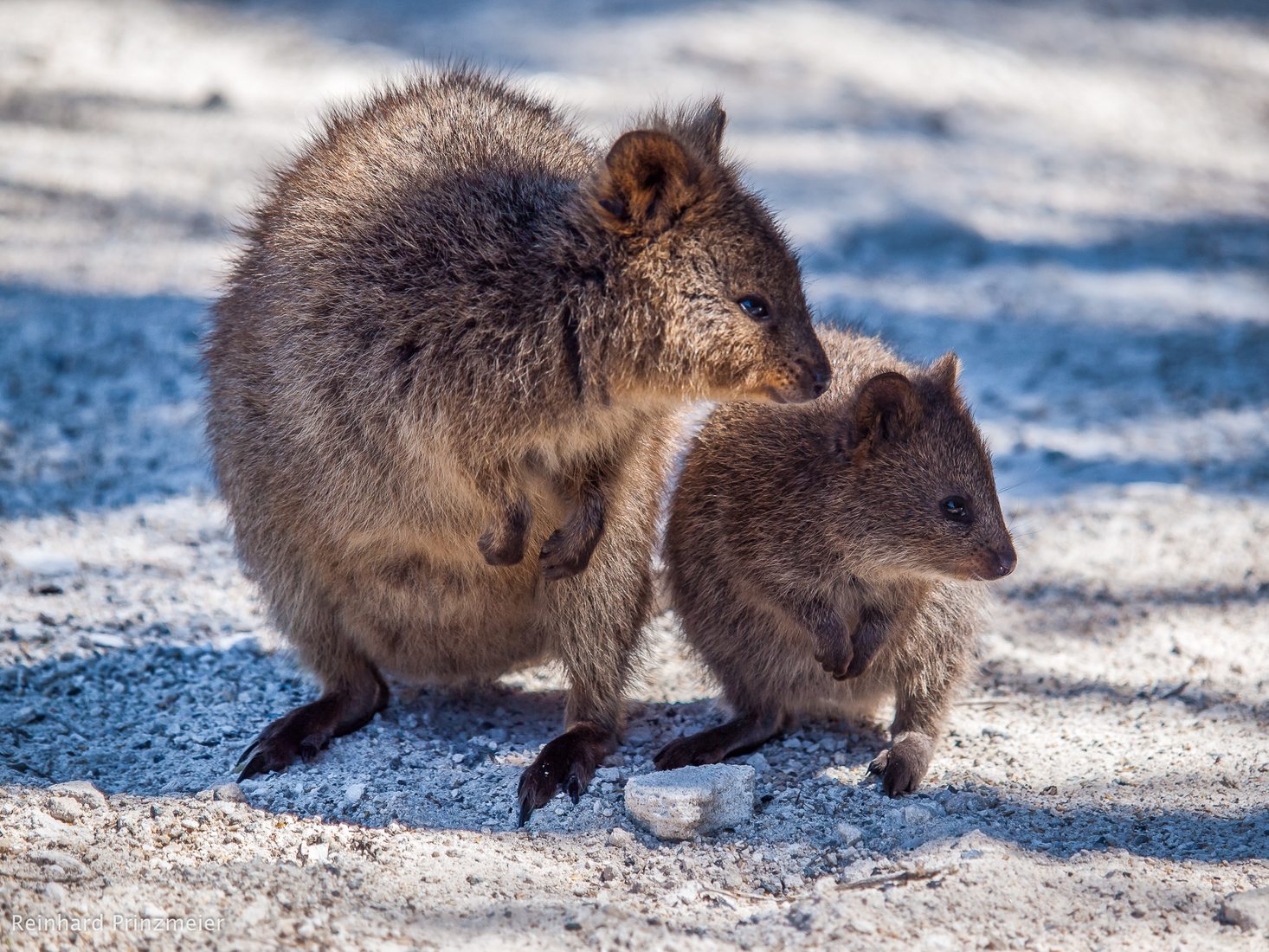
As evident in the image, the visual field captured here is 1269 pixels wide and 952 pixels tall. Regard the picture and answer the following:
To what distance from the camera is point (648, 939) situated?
3.12 m

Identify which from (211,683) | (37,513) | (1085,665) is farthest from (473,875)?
(37,513)

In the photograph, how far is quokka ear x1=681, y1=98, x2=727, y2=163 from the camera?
13.2 feet

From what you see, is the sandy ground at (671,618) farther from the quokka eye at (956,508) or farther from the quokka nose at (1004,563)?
the quokka eye at (956,508)

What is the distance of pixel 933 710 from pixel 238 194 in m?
5.79

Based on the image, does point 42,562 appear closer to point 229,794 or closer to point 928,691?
point 229,794

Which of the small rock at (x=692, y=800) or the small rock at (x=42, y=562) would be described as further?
the small rock at (x=42, y=562)

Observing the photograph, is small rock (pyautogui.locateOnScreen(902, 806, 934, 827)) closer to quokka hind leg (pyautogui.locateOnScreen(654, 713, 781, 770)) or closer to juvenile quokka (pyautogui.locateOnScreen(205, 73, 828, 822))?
quokka hind leg (pyautogui.locateOnScreen(654, 713, 781, 770))

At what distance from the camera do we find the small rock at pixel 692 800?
12.1 ft

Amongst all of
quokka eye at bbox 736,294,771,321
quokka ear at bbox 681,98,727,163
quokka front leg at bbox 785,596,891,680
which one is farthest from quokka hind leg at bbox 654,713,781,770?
quokka ear at bbox 681,98,727,163

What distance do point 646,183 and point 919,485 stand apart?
129 cm

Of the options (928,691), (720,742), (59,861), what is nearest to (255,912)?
(59,861)

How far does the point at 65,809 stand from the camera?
3615 millimetres

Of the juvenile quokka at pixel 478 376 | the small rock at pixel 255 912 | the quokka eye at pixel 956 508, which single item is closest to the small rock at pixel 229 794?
the juvenile quokka at pixel 478 376

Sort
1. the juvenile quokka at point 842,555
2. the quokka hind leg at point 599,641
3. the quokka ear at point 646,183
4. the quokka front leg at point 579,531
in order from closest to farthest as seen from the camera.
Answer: the quokka ear at point 646,183 < the quokka front leg at point 579,531 < the juvenile quokka at point 842,555 < the quokka hind leg at point 599,641
